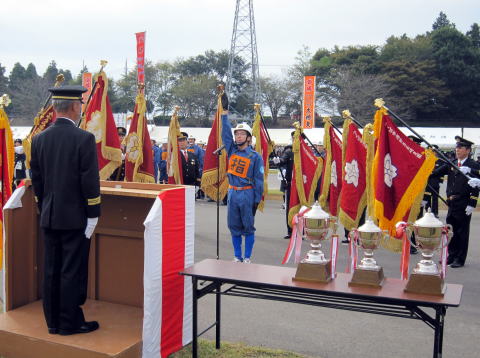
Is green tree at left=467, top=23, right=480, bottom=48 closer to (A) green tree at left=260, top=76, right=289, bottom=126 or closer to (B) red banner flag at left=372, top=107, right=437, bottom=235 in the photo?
(A) green tree at left=260, top=76, right=289, bottom=126

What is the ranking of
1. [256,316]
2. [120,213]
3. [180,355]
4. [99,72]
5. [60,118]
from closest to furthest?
[60,118] → [180,355] → [120,213] → [256,316] → [99,72]

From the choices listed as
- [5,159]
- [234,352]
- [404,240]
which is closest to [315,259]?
[404,240]

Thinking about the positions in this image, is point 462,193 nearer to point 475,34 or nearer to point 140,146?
point 140,146

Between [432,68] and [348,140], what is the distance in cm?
4515

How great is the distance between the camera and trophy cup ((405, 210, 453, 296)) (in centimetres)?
330

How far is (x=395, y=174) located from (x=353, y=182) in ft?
8.72

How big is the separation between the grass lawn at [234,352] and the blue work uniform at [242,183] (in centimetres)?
306

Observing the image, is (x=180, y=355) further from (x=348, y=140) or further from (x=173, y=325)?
(x=348, y=140)

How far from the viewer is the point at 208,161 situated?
7.89m

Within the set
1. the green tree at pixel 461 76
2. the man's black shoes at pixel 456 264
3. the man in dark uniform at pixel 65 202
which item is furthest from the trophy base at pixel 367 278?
the green tree at pixel 461 76

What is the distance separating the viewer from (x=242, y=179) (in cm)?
723

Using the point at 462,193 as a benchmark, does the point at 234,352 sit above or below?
below

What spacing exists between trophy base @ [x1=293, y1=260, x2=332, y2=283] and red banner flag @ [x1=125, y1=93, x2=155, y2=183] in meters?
4.79

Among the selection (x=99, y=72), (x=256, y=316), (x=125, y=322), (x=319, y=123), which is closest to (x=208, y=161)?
(x=99, y=72)
